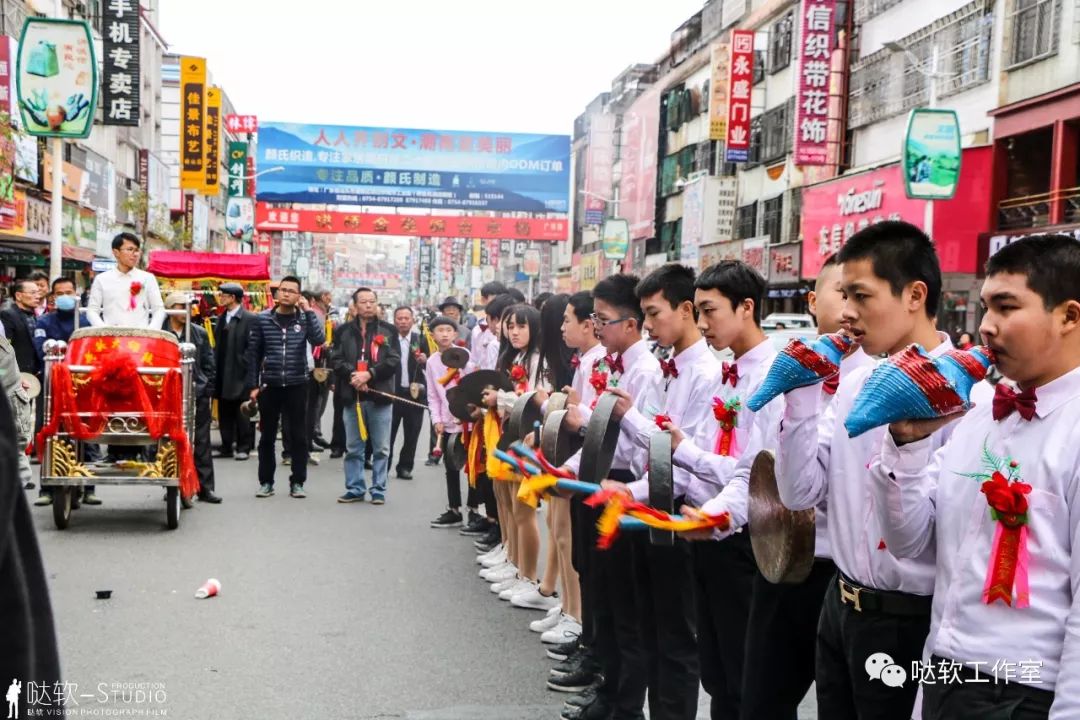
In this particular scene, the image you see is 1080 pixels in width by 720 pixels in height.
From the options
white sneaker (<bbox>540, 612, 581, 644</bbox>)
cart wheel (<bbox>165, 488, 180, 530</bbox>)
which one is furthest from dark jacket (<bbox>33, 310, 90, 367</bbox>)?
white sneaker (<bbox>540, 612, 581, 644</bbox>)

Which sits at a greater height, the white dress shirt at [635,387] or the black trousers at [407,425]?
the white dress shirt at [635,387]

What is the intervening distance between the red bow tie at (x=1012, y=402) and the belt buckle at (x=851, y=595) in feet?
2.28

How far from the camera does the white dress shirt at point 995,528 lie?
226cm

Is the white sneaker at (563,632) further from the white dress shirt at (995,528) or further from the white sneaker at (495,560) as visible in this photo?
the white dress shirt at (995,528)

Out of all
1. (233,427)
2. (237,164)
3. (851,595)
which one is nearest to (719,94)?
(237,164)

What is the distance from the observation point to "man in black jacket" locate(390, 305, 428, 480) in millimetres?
11805

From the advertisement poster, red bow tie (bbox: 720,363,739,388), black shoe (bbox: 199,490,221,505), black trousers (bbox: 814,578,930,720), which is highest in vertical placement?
the advertisement poster

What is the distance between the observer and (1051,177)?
2050 cm

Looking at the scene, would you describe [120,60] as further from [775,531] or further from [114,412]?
[775,531]

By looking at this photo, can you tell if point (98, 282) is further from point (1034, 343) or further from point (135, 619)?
point (1034, 343)

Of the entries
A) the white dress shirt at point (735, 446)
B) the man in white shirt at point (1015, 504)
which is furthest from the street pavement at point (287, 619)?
the man in white shirt at point (1015, 504)

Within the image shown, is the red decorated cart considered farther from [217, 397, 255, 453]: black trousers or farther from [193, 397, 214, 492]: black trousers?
[217, 397, 255, 453]: black trousers

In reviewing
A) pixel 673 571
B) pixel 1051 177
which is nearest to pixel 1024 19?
pixel 1051 177

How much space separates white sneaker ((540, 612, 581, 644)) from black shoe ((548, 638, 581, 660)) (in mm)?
104
